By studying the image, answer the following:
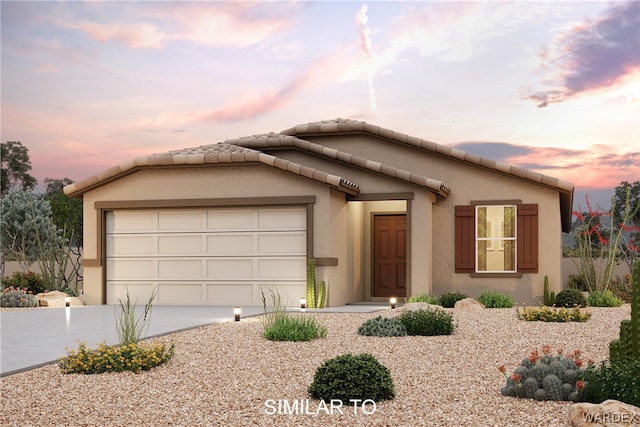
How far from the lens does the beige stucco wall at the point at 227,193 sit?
17.8 m

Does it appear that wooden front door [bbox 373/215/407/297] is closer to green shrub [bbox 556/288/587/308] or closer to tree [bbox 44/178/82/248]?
green shrub [bbox 556/288/587/308]

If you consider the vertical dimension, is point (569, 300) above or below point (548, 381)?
below

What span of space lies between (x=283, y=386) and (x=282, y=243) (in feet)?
33.3

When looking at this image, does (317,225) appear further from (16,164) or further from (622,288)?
(16,164)

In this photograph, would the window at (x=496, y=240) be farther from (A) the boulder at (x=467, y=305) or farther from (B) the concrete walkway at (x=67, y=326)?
(B) the concrete walkway at (x=67, y=326)

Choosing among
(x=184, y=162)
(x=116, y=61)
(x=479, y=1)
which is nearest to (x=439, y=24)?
(x=479, y=1)

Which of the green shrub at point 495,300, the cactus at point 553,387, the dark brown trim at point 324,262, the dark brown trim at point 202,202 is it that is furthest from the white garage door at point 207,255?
the cactus at point 553,387

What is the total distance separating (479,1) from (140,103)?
379 inches

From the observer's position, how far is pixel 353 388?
745 centimetres

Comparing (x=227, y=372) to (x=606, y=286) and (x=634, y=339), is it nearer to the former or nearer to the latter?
(x=634, y=339)

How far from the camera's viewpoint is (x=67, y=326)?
13.7 metres

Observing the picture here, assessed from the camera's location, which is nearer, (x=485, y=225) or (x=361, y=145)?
(x=485, y=225)

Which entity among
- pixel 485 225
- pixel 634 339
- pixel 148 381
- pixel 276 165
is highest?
pixel 276 165

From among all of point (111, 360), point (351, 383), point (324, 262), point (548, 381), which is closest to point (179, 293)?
point (324, 262)
